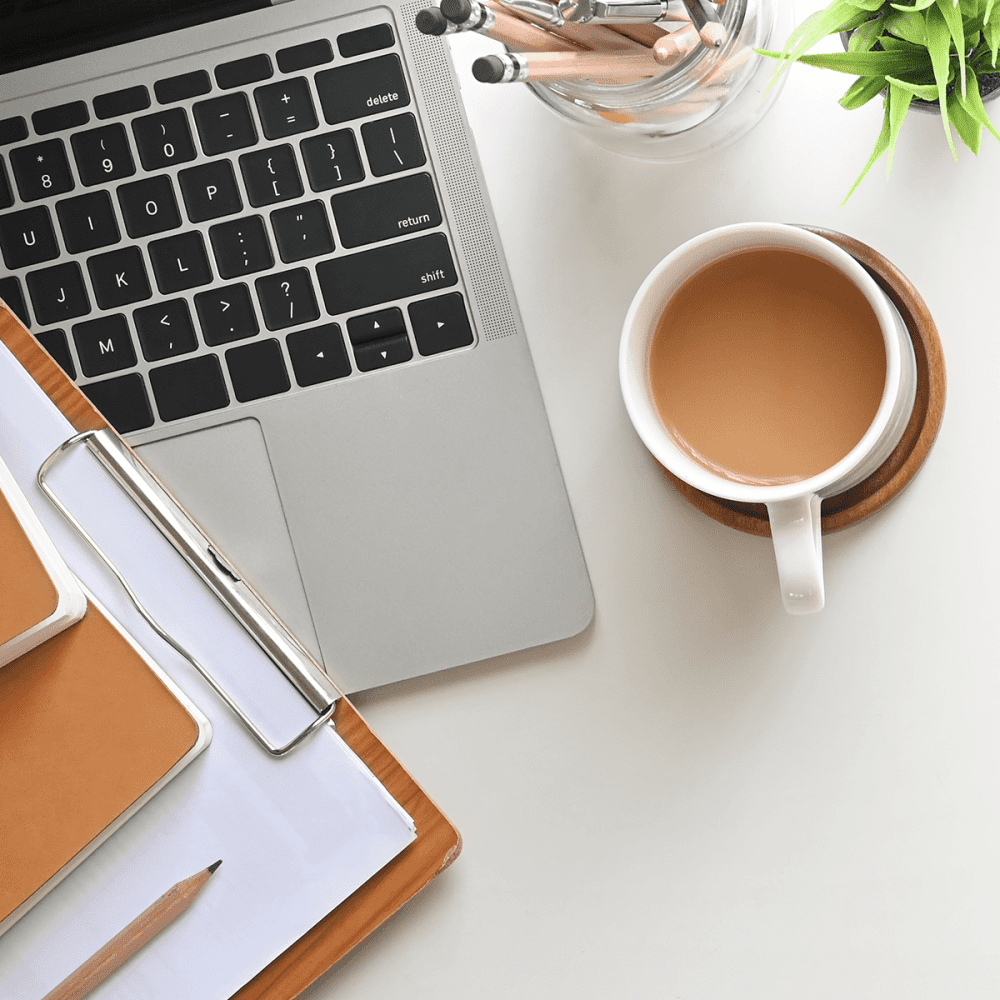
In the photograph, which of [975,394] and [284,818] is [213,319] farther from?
[975,394]

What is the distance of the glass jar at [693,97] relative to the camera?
46 centimetres

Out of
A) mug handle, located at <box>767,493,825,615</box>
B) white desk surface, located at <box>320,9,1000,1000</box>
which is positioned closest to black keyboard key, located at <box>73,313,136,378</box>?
white desk surface, located at <box>320,9,1000,1000</box>

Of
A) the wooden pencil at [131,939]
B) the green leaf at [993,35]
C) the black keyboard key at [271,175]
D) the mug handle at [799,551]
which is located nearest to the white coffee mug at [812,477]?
the mug handle at [799,551]

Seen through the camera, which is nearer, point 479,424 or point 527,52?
point 527,52

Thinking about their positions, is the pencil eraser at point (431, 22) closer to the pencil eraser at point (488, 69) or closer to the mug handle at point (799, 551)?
the pencil eraser at point (488, 69)

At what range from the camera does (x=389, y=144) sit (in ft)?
1.78

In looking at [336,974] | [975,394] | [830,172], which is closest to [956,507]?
[975,394]

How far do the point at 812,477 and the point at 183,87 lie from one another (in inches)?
15.9

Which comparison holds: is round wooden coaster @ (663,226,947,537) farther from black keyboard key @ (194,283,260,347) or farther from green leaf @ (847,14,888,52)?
black keyboard key @ (194,283,260,347)

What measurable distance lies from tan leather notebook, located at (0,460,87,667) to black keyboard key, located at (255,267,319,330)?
17 cm

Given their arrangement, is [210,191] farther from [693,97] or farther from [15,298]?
[693,97]

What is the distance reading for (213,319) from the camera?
55 cm

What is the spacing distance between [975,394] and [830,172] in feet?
0.47

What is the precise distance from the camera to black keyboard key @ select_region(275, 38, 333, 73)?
0.55 metres
